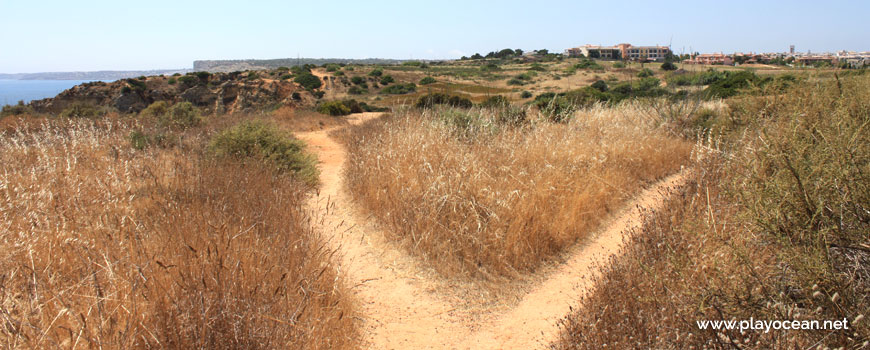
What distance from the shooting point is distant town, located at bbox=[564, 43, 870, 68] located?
7.48 meters

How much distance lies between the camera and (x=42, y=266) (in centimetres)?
279

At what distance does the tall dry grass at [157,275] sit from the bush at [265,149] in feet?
8.86

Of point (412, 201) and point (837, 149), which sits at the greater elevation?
point (837, 149)

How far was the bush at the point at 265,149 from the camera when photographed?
7230 millimetres

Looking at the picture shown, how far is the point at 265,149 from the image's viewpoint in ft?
24.4

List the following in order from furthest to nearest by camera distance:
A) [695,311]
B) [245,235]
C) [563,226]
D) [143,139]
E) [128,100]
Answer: [128,100] → [143,139] → [563,226] → [245,235] → [695,311]

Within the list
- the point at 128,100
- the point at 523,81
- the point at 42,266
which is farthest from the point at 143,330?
the point at 523,81

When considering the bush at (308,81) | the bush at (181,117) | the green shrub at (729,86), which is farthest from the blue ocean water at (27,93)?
the green shrub at (729,86)

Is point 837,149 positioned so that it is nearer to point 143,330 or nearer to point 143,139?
point 143,330

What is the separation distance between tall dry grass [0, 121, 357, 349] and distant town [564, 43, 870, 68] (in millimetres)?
7544

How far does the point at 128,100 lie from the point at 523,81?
31626 millimetres

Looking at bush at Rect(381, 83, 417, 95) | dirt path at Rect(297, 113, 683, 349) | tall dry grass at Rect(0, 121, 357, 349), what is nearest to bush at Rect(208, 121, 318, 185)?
dirt path at Rect(297, 113, 683, 349)

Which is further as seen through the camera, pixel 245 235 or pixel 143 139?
pixel 143 139

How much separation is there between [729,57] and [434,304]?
42.4m
